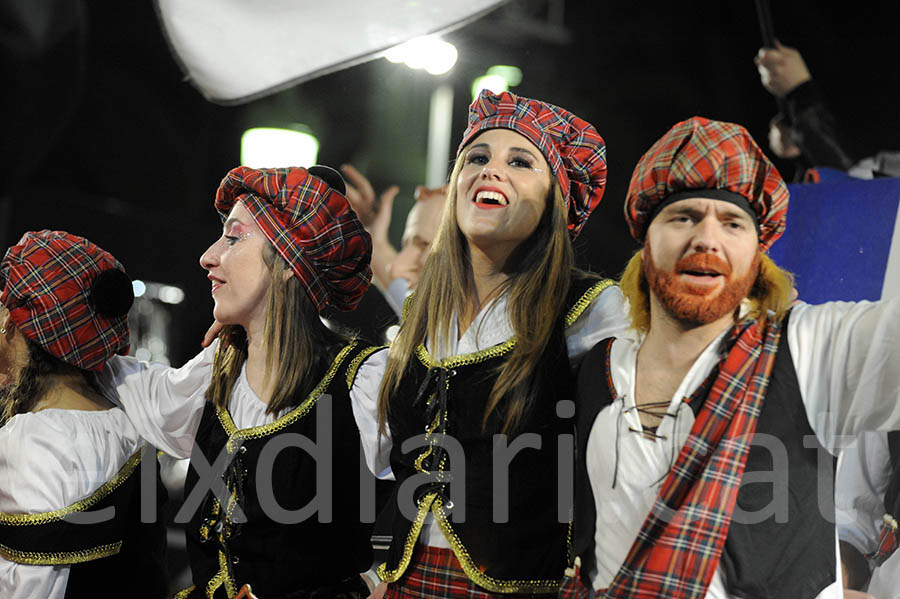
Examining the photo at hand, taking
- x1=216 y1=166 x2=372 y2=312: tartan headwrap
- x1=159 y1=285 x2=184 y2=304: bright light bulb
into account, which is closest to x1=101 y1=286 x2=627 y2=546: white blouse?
x1=216 y1=166 x2=372 y2=312: tartan headwrap

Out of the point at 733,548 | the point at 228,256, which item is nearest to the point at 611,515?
the point at 733,548

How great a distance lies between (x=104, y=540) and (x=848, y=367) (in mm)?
1685

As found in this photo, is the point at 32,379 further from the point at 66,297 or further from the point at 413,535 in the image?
the point at 413,535

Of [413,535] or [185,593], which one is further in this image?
[185,593]

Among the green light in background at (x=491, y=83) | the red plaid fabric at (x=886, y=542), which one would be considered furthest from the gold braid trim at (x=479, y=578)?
the green light in background at (x=491, y=83)

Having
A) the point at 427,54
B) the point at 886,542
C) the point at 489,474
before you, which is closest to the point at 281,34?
the point at 427,54

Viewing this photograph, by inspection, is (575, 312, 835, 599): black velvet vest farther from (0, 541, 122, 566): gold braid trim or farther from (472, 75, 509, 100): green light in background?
(472, 75, 509, 100): green light in background

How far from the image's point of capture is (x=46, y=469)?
2102 millimetres

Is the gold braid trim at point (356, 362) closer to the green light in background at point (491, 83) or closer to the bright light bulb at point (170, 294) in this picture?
the green light in background at point (491, 83)

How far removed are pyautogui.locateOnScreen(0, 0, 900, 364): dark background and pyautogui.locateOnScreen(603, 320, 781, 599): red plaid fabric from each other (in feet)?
5.36

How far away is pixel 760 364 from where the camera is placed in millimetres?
1546

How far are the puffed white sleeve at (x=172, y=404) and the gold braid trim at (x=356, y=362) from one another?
0.39 m

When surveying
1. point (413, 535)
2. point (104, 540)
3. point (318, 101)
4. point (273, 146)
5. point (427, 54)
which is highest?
point (427, 54)

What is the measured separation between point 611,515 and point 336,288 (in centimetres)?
94
